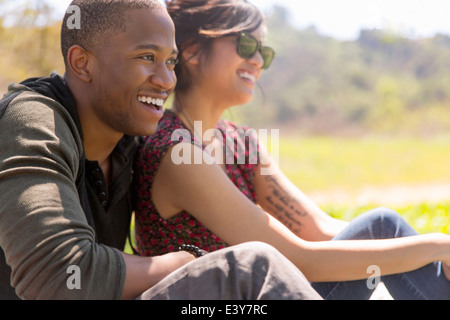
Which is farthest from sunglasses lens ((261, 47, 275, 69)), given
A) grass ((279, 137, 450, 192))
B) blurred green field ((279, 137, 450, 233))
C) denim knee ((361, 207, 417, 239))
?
grass ((279, 137, 450, 192))

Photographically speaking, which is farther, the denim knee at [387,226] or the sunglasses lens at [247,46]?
the sunglasses lens at [247,46]

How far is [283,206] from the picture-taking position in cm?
319

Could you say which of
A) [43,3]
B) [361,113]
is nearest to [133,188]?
[43,3]

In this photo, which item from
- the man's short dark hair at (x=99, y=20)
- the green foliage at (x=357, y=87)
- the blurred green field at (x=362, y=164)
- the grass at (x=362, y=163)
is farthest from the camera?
the green foliage at (x=357, y=87)

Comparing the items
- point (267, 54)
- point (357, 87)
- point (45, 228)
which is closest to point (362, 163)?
point (267, 54)

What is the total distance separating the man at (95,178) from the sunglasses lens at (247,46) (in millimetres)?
640

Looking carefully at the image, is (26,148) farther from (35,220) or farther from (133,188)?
(133,188)

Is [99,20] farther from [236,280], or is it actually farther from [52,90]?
[236,280]

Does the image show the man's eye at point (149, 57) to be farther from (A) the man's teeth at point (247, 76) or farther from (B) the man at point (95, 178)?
(A) the man's teeth at point (247, 76)

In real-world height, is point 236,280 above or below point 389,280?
above

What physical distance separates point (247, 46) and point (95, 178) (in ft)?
3.82

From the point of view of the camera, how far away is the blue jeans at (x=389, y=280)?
104 inches

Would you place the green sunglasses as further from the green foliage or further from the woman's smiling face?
the green foliage

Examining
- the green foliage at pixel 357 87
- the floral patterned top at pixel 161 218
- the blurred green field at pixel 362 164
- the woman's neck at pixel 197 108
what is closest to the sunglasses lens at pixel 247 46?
the woman's neck at pixel 197 108
